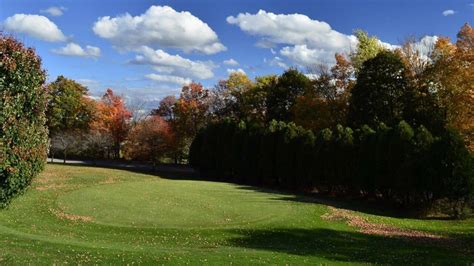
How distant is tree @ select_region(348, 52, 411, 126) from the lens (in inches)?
1784

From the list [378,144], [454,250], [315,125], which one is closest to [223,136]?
[315,125]

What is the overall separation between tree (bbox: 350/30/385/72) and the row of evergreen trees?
14764 mm

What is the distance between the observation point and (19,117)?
1603 centimetres

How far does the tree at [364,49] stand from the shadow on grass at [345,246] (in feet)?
123

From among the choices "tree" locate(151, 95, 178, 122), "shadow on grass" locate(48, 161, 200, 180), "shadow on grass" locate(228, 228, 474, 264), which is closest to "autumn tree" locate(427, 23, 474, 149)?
"shadow on grass" locate(228, 228, 474, 264)

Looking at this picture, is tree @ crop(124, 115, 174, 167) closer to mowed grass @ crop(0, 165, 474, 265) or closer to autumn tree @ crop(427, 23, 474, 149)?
mowed grass @ crop(0, 165, 474, 265)

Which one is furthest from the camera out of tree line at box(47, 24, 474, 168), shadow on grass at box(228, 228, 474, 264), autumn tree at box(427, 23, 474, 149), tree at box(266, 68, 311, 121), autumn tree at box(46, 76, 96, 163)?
autumn tree at box(46, 76, 96, 163)

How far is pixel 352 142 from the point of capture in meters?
38.6

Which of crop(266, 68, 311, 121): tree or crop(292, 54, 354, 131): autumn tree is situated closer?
crop(292, 54, 354, 131): autumn tree

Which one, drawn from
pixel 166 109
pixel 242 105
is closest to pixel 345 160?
pixel 242 105

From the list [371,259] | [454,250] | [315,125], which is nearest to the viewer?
[371,259]

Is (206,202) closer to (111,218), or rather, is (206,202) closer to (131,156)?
(111,218)

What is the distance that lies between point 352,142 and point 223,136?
19627 mm

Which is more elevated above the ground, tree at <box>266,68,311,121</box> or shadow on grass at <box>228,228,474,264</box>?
tree at <box>266,68,311,121</box>
